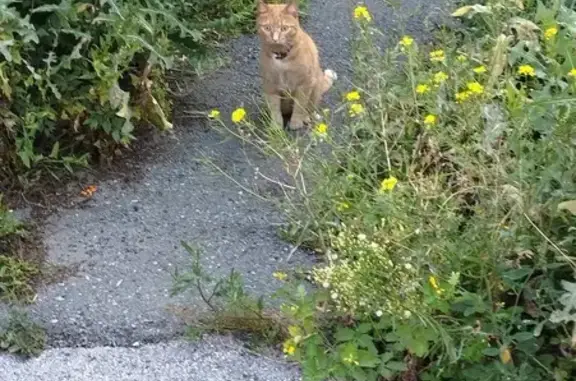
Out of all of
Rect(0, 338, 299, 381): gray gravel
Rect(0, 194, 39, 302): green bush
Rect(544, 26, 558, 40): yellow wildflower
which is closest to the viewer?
Rect(0, 338, 299, 381): gray gravel

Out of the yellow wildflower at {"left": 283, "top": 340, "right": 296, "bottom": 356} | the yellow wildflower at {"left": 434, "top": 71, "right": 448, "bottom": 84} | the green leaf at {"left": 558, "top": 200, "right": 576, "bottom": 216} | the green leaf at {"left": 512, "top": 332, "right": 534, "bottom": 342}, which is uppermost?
the green leaf at {"left": 558, "top": 200, "right": 576, "bottom": 216}

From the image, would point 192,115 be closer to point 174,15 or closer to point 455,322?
point 174,15

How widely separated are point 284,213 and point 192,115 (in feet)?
3.35

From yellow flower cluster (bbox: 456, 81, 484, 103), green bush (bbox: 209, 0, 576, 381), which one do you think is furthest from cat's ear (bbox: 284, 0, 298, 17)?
yellow flower cluster (bbox: 456, 81, 484, 103)

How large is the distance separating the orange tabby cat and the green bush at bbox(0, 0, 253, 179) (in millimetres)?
433

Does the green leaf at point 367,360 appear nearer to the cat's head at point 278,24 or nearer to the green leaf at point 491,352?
the green leaf at point 491,352

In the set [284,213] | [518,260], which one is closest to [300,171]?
[284,213]

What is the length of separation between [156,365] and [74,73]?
137 cm

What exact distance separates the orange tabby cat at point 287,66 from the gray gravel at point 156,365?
5.12ft

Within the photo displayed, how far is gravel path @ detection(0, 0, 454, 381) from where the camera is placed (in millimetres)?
3441

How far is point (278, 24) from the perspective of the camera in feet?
15.7

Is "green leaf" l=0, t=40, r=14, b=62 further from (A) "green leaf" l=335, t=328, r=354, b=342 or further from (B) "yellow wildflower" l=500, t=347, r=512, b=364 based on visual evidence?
(B) "yellow wildflower" l=500, t=347, r=512, b=364

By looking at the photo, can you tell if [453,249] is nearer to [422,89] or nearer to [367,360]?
[367,360]

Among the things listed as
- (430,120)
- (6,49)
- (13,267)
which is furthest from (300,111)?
(13,267)
